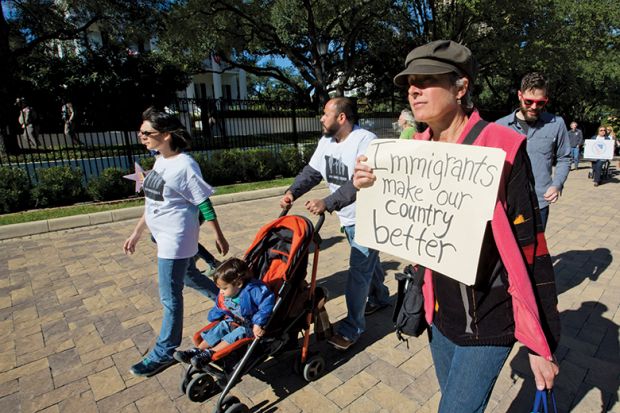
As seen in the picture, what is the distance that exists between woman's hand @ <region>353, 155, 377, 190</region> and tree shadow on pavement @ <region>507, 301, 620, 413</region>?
194cm

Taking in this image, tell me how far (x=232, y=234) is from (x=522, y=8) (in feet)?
51.6

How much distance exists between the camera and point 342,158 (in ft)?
9.91

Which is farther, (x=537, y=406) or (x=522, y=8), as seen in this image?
(x=522, y=8)

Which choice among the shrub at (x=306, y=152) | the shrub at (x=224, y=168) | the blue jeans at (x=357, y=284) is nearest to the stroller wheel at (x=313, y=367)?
the blue jeans at (x=357, y=284)

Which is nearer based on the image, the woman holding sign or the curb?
the woman holding sign

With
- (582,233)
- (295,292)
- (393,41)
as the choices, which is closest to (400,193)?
(295,292)

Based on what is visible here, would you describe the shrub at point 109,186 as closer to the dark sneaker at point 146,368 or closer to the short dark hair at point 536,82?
the dark sneaker at point 146,368

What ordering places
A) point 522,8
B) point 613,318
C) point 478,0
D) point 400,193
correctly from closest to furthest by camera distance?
point 400,193
point 613,318
point 478,0
point 522,8

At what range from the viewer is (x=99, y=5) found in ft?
47.3

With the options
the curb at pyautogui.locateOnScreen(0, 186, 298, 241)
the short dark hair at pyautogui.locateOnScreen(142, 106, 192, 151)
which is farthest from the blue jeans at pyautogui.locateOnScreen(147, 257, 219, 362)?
the curb at pyautogui.locateOnScreen(0, 186, 298, 241)

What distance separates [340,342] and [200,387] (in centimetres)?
111

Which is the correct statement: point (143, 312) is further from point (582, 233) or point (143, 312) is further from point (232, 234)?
point (582, 233)

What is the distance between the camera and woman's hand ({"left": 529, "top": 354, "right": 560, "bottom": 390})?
1382 mm

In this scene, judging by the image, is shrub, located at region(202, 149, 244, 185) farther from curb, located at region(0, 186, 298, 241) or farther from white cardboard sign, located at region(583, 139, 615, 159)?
white cardboard sign, located at region(583, 139, 615, 159)
